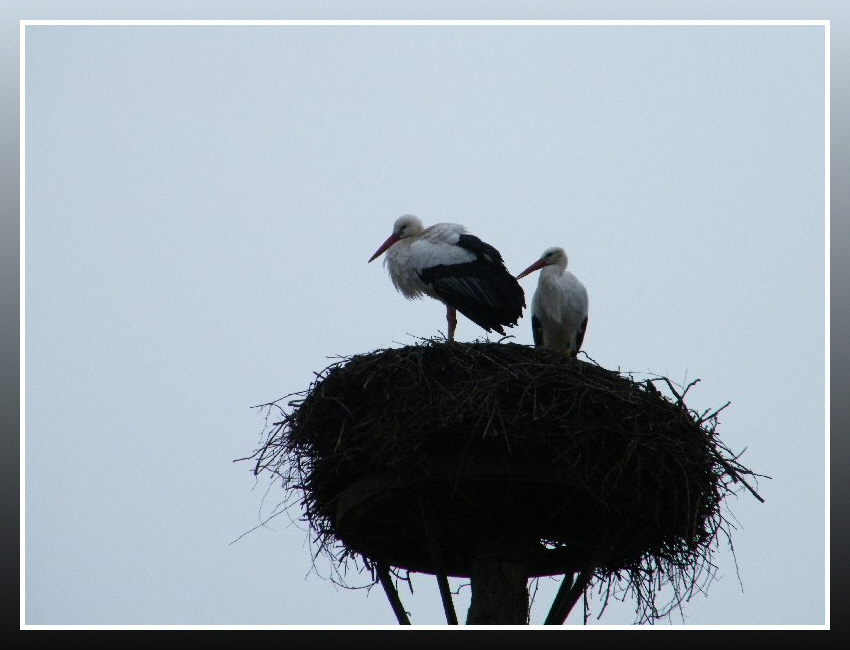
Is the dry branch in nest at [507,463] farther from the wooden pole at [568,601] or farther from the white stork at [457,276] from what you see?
the white stork at [457,276]

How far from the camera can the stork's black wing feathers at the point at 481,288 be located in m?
7.52

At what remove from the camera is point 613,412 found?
579 cm

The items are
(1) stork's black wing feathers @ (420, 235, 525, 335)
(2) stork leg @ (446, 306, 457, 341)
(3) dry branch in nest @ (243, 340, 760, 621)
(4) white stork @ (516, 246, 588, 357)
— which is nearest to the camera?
(3) dry branch in nest @ (243, 340, 760, 621)

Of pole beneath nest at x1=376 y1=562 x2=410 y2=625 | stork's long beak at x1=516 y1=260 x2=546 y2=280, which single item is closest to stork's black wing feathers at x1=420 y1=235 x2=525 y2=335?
stork's long beak at x1=516 y1=260 x2=546 y2=280

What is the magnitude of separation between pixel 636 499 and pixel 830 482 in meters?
0.83

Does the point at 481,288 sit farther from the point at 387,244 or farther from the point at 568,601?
the point at 568,601

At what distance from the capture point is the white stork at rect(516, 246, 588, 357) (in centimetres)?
838

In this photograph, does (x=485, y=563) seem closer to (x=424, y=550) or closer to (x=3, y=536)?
(x=424, y=550)

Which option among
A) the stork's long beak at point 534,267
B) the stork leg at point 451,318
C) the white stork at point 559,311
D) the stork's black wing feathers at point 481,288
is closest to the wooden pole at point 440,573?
the stork's black wing feathers at point 481,288

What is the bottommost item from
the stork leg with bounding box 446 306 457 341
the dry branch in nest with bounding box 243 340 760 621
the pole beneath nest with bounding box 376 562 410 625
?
the pole beneath nest with bounding box 376 562 410 625

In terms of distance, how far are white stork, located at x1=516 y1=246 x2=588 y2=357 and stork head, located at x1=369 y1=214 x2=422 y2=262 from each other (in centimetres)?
87

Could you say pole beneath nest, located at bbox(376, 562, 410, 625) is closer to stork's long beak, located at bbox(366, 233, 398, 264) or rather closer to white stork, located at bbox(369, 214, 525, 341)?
white stork, located at bbox(369, 214, 525, 341)
